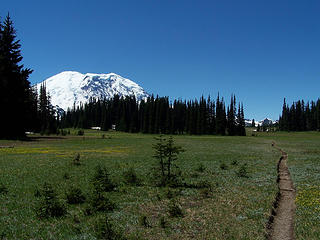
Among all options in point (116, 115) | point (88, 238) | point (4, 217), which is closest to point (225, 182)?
point (88, 238)

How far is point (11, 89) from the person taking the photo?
210ft

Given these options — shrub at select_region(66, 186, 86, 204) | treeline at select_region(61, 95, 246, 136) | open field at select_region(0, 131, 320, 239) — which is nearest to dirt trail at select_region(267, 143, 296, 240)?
open field at select_region(0, 131, 320, 239)

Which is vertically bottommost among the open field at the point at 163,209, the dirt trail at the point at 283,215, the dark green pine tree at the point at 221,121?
the dirt trail at the point at 283,215

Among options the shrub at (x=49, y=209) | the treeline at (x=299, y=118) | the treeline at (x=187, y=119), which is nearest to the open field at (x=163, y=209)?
the shrub at (x=49, y=209)

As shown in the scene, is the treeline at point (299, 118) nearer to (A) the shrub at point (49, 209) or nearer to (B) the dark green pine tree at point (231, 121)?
(B) the dark green pine tree at point (231, 121)

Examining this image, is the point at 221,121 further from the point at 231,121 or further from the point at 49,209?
the point at 49,209

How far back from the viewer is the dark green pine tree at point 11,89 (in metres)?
61.8

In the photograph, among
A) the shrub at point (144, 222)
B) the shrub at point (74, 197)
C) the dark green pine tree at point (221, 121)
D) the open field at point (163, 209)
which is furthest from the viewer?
the dark green pine tree at point (221, 121)

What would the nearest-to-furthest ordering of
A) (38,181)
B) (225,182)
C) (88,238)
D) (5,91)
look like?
(88,238)
(38,181)
(225,182)
(5,91)

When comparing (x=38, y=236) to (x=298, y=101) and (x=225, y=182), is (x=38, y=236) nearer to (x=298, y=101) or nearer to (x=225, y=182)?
(x=225, y=182)

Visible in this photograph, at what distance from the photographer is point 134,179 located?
18.6 metres

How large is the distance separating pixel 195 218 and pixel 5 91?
213 feet

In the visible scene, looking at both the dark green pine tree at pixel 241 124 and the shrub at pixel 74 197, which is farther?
the dark green pine tree at pixel 241 124

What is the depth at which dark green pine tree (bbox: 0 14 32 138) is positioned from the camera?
2435 inches
